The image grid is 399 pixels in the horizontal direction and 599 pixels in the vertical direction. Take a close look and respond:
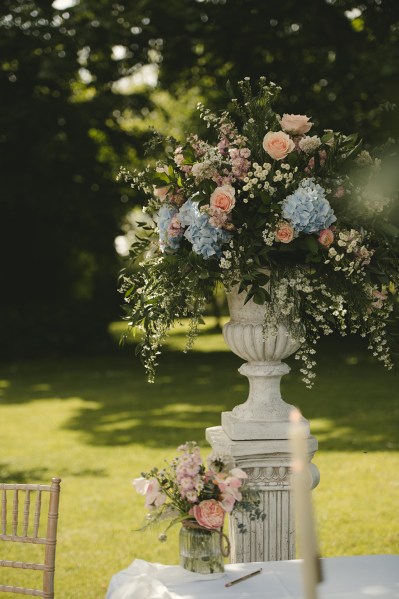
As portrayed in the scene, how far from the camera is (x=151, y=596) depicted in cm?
282

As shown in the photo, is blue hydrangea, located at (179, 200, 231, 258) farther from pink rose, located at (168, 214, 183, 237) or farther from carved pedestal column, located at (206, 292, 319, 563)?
carved pedestal column, located at (206, 292, 319, 563)

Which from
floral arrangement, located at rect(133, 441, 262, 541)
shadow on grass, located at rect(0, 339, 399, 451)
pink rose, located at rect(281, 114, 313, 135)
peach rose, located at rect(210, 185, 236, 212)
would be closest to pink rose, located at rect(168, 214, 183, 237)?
peach rose, located at rect(210, 185, 236, 212)

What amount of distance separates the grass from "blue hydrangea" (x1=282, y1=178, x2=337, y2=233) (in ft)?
2.93

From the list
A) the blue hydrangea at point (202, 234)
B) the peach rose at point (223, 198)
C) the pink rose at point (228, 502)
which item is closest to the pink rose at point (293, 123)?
the peach rose at point (223, 198)

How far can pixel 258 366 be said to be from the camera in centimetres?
391

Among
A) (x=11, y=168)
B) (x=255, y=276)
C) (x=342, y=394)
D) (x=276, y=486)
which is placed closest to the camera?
(x=255, y=276)

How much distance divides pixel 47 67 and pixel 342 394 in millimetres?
7146

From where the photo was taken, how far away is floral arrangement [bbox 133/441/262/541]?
2988 mm

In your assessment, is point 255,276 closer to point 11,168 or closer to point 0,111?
point 0,111

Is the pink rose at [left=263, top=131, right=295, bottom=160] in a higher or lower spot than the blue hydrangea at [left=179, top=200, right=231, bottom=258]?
higher

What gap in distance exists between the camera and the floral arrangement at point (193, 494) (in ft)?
9.80

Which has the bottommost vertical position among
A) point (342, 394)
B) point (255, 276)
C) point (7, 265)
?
point (255, 276)

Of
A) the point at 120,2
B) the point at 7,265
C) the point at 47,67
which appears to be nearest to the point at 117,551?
the point at 47,67

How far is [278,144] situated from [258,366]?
0.99 m
